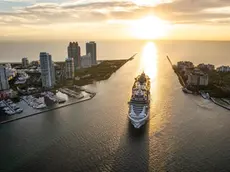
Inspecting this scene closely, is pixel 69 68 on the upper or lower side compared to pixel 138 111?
upper

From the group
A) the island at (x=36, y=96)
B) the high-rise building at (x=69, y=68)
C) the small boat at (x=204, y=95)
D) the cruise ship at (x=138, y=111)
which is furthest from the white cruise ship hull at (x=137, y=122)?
the high-rise building at (x=69, y=68)

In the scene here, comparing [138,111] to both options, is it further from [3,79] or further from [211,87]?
[3,79]

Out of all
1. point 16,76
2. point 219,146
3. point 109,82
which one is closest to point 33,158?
point 219,146

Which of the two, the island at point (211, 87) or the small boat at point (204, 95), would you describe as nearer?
the island at point (211, 87)

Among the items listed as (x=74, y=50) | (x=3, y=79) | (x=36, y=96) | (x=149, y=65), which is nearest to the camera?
(x=36, y=96)

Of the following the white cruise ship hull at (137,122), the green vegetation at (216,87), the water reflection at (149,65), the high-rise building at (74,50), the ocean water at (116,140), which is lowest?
the ocean water at (116,140)

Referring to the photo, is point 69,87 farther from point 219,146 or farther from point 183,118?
point 219,146

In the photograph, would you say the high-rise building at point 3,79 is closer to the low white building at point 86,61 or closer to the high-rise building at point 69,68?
the high-rise building at point 69,68

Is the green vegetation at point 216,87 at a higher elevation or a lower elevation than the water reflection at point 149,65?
lower

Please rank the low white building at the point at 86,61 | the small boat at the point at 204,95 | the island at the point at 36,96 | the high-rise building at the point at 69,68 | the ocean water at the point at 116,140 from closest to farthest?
the ocean water at the point at 116,140
the island at the point at 36,96
the small boat at the point at 204,95
the high-rise building at the point at 69,68
the low white building at the point at 86,61

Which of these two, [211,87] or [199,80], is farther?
[199,80]

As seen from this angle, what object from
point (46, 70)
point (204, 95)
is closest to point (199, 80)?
point (204, 95)
